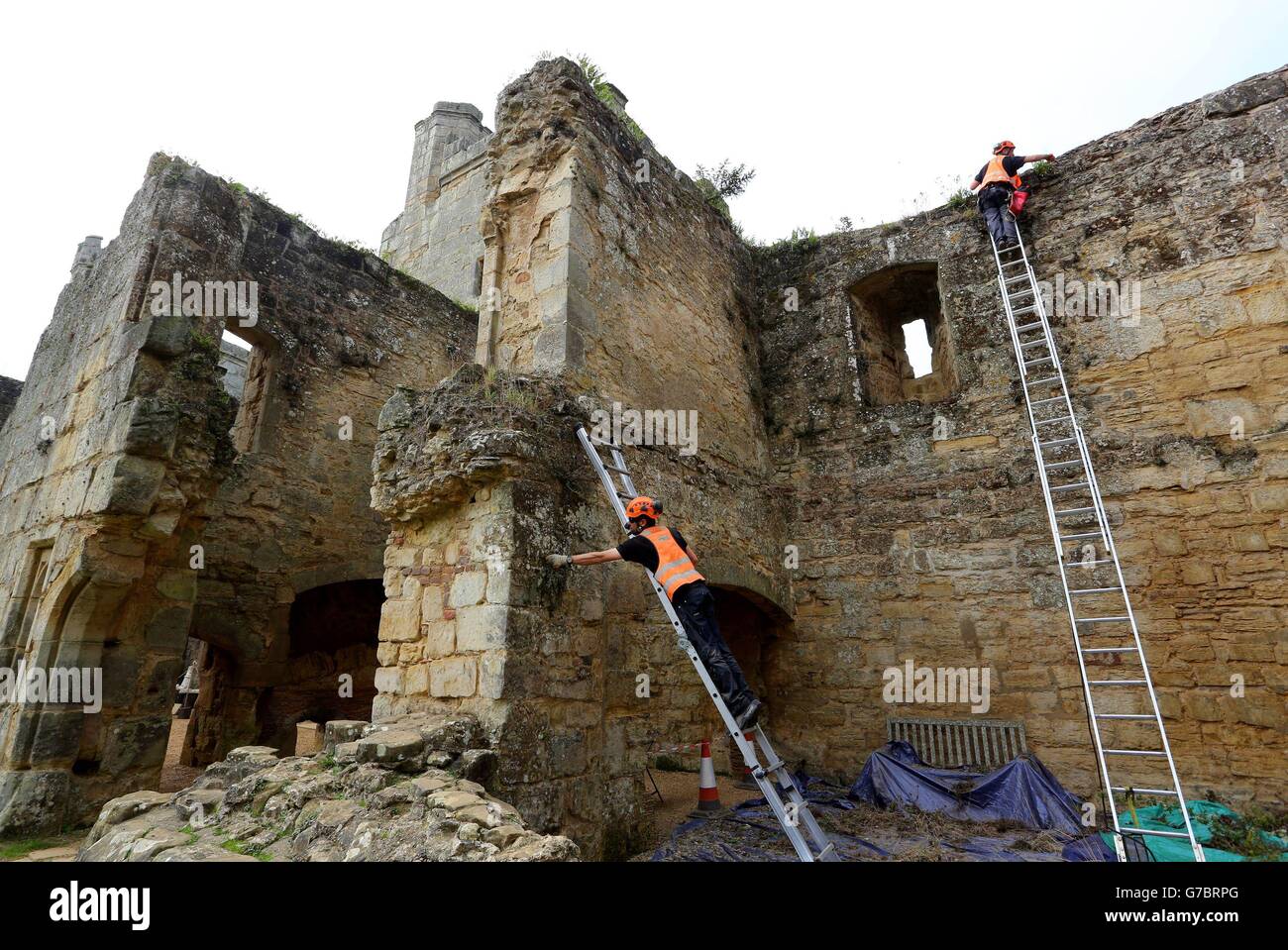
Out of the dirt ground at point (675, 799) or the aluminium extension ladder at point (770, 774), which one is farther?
the dirt ground at point (675, 799)

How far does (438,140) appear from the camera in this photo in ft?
56.9

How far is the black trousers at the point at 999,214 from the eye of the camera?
7.07 m

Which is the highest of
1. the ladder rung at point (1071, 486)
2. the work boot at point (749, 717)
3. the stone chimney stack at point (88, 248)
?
the stone chimney stack at point (88, 248)

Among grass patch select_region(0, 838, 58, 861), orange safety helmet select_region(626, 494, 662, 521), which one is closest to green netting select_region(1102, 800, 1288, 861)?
orange safety helmet select_region(626, 494, 662, 521)

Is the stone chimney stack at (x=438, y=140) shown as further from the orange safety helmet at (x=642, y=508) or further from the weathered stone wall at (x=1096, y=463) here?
the orange safety helmet at (x=642, y=508)

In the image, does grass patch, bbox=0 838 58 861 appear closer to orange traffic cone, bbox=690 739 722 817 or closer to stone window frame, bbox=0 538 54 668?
stone window frame, bbox=0 538 54 668

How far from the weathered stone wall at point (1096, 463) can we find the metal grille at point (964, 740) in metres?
0.14

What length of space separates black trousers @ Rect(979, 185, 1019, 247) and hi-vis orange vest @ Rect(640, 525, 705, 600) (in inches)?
215

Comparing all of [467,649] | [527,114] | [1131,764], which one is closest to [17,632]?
[467,649]

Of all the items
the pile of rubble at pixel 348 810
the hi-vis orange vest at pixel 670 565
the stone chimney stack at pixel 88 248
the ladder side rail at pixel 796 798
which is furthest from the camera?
the stone chimney stack at pixel 88 248

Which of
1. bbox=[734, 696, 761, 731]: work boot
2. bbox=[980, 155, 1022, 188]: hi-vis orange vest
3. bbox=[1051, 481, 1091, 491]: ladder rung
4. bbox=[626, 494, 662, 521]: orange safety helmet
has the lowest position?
bbox=[734, 696, 761, 731]: work boot

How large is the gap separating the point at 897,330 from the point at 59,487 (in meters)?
9.16

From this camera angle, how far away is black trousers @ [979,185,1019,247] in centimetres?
707

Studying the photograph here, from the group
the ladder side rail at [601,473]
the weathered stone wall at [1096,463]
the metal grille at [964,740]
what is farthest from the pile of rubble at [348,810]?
the weathered stone wall at [1096,463]
